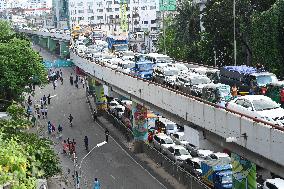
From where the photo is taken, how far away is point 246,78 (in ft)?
113

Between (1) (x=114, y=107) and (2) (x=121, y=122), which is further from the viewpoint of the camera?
(1) (x=114, y=107)

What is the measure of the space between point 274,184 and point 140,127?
1756 cm

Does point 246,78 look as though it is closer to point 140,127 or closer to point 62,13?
point 140,127

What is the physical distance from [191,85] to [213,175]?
7.88 meters

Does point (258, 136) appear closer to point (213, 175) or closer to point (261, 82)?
point (213, 175)

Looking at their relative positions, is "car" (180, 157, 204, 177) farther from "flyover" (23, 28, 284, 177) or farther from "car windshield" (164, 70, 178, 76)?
"car windshield" (164, 70, 178, 76)

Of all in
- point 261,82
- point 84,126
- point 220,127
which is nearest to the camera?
point 220,127

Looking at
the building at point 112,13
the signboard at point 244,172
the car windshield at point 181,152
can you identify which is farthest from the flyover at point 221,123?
the building at point 112,13

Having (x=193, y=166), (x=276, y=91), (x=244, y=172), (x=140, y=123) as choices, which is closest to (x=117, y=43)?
(x=140, y=123)

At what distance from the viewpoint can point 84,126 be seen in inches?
2089

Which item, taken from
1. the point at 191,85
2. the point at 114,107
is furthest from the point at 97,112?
the point at 191,85

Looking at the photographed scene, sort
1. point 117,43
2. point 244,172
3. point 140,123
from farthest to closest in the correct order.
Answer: point 117,43 < point 140,123 < point 244,172

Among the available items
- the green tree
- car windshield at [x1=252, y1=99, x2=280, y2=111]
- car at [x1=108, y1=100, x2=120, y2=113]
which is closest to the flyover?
car windshield at [x1=252, y1=99, x2=280, y2=111]

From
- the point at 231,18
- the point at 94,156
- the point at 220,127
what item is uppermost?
the point at 231,18
